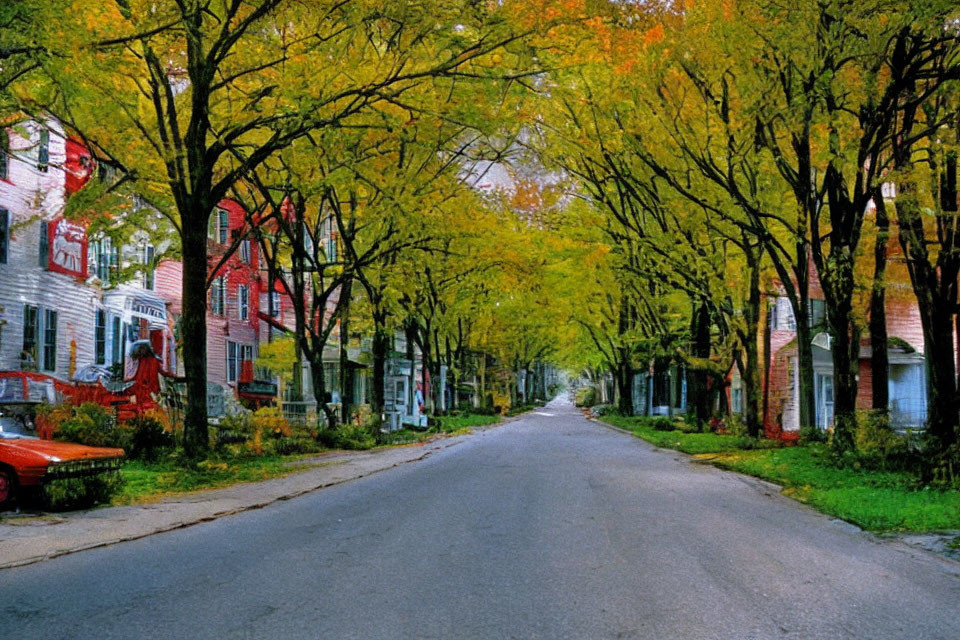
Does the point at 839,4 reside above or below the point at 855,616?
above

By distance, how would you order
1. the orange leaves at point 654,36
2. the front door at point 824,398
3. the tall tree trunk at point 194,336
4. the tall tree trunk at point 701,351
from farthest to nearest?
1. the front door at point 824,398
2. the tall tree trunk at point 701,351
3. the orange leaves at point 654,36
4. the tall tree trunk at point 194,336

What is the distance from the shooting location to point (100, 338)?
1153 inches

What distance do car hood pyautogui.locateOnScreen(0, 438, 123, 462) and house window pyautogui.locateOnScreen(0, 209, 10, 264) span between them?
49.9ft

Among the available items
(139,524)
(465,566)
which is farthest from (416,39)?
(465,566)

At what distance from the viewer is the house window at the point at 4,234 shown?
79.6ft

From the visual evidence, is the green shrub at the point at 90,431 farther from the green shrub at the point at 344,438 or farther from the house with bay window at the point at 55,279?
the green shrub at the point at 344,438

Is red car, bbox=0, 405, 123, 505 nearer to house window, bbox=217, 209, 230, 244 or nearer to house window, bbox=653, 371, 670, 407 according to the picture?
house window, bbox=217, 209, 230, 244

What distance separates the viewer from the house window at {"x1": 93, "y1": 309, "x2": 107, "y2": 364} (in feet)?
95.2

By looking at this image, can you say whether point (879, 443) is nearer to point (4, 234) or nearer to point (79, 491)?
point (79, 491)

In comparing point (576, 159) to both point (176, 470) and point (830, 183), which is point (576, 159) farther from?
point (176, 470)

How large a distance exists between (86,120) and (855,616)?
683 inches

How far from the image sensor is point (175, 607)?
6.00 m

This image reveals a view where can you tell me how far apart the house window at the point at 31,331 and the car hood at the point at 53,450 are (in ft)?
50.5

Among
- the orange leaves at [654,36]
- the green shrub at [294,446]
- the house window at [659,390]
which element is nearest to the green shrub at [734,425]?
the green shrub at [294,446]
